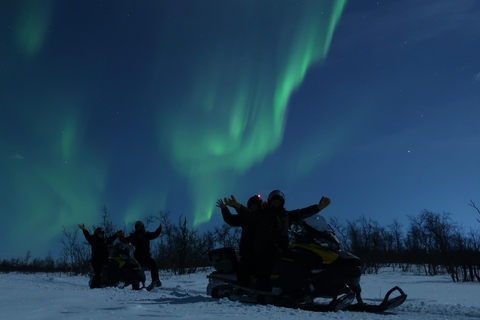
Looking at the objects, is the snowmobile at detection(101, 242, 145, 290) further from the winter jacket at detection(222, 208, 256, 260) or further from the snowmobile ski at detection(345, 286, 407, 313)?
the snowmobile ski at detection(345, 286, 407, 313)

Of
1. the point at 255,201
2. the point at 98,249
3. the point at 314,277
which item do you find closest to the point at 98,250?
the point at 98,249

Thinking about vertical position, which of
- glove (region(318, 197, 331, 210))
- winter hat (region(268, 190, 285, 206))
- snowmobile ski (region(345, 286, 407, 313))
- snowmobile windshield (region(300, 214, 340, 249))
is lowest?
snowmobile ski (region(345, 286, 407, 313))

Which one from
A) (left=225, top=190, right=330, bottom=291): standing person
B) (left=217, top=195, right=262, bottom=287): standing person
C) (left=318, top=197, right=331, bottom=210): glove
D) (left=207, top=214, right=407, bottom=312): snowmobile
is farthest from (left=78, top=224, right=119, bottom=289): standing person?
(left=318, top=197, right=331, bottom=210): glove

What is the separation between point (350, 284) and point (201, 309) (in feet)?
6.83

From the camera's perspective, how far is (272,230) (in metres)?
6.08

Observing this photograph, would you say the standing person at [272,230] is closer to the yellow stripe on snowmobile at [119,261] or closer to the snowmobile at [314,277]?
the snowmobile at [314,277]

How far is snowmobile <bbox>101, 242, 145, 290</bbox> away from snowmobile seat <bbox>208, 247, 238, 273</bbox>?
4671 mm

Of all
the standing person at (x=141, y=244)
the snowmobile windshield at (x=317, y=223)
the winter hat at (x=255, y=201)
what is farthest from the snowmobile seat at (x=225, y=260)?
the standing person at (x=141, y=244)

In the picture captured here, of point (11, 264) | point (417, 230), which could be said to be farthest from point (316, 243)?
point (11, 264)

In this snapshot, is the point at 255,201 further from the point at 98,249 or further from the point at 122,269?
the point at 98,249

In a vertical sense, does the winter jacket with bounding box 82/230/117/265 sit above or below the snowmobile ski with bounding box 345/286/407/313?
above

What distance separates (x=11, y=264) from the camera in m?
46.7

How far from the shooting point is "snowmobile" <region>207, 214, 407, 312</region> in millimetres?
5352

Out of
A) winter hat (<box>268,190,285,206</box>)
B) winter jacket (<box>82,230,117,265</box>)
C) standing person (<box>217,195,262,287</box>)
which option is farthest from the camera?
winter jacket (<box>82,230,117,265</box>)
